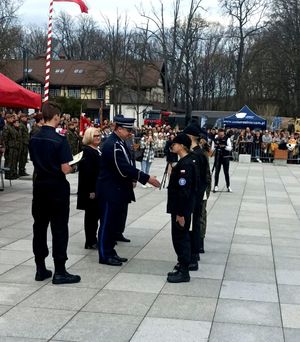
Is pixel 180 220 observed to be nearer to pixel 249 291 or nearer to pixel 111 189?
pixel 249 291

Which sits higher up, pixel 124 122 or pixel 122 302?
pixel 124 122

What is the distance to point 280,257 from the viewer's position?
770 cm

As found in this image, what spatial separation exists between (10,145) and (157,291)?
1053 cm

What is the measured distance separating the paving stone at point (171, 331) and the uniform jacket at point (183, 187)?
4.80 feet

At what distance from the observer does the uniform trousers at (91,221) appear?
302 inches

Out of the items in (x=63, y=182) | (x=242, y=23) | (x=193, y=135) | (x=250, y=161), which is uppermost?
(x=242, y=23)

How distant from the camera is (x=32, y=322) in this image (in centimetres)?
475

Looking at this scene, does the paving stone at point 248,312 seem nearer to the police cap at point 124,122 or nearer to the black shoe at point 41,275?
the black shoe at point 41,275

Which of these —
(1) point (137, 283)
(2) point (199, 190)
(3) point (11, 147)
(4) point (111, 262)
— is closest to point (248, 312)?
(1) point (137, 283)

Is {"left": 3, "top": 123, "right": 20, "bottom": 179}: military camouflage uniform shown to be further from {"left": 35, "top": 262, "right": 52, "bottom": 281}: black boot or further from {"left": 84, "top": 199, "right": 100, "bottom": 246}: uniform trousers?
{"left": 35, "top": 262, "right": 52, "bottom": 281}: black boot

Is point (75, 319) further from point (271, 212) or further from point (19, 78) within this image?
point (19, 78)

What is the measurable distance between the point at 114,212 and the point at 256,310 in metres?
2.27

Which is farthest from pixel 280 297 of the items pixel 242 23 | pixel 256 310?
pixel 242 23

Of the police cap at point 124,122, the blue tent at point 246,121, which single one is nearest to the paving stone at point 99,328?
the police cap at point 124,122
